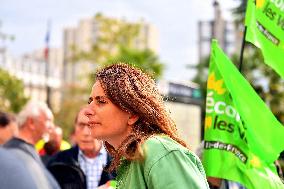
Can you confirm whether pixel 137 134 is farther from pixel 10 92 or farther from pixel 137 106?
pixel 10 92

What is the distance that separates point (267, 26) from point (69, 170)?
2.11 m

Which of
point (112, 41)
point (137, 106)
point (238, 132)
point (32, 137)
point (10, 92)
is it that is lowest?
point (10, 92)

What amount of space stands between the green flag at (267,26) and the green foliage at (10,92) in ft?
88.9

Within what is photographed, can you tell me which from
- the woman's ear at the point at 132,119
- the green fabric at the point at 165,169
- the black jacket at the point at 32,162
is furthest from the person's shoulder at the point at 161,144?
the black jacket at the point at 32,162

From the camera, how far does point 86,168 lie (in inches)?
244

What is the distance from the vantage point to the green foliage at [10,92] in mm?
32562

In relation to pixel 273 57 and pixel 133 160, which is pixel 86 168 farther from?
pixel 133 160

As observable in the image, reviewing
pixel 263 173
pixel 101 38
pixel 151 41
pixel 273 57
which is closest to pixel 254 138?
pixel 263 173

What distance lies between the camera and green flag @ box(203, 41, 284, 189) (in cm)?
458

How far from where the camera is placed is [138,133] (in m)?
2.44

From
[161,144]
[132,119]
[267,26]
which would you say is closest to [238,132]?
[267,26]

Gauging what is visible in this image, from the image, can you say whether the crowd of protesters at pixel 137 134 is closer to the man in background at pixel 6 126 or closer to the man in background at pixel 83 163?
the man in background at pixel 83 163

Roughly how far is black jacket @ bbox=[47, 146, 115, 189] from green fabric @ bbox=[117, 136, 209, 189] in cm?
359

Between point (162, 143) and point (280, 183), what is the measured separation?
2353mm
